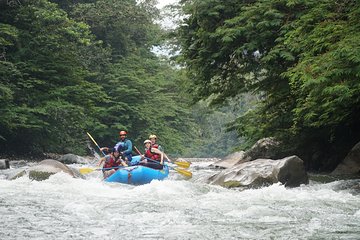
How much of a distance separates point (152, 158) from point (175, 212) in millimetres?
6144

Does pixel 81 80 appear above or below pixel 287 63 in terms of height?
above

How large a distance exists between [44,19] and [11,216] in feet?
53.9

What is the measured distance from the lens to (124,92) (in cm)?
3078

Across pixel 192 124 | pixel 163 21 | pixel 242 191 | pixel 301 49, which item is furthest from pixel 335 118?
pixel 163 21

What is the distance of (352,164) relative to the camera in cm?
1299

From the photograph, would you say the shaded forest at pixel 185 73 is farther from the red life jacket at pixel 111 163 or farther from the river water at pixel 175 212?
the red life jacket at pixel 111 163

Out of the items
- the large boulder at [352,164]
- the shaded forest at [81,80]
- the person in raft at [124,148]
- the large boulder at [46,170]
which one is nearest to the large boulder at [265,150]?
the large boulder at [352,164]

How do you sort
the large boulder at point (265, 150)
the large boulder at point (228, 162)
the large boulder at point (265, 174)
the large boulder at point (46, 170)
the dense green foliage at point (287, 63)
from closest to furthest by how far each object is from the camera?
the dense green foliage at point (287, 63) → the large boulder at point (265, 174) → the large boulder at point (46, 170) → the large boulder at point (265, 150) → the large boulder at point (228, 162)

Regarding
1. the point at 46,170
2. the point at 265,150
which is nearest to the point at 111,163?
the point at 46,170

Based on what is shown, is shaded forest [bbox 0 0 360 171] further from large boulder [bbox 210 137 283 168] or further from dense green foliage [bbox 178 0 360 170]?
large boulder [bbox 210 137 283 168]

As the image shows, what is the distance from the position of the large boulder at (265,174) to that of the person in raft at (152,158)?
2.29 meters

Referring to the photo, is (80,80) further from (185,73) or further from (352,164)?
(352,164)

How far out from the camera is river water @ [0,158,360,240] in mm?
5922

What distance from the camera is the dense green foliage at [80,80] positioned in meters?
21.1
